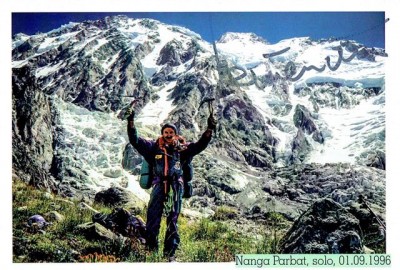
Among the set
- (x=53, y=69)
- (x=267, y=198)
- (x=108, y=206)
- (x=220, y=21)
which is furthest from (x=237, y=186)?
(x=53, y=69)

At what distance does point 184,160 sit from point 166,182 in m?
0.54

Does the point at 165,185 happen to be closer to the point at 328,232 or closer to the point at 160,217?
the point at 160,217

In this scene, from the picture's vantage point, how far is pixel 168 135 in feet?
31.5

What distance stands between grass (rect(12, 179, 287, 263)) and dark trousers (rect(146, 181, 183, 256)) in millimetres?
175

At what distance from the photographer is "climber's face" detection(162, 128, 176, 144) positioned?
9567 millimetres

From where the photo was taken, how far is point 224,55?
11.8 m

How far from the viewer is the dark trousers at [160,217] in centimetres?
938

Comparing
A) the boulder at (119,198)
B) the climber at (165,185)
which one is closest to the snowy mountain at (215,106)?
the boulder at (119,198)

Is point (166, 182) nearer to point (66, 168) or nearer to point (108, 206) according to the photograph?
point (108, 206)

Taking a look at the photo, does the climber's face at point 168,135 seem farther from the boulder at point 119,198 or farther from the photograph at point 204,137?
the boulder at point 119,198
